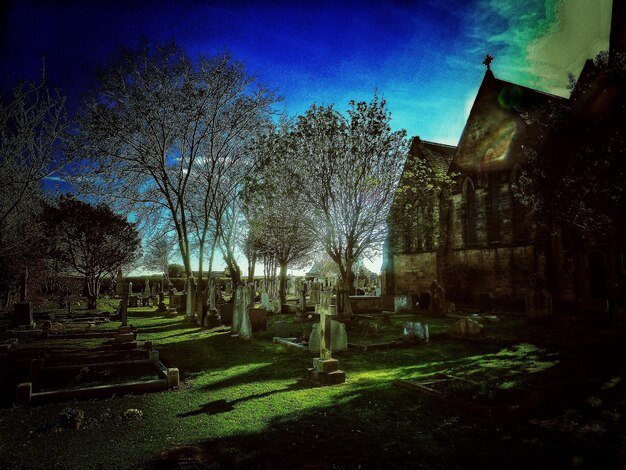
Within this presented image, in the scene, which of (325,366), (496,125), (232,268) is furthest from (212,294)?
(496,125)

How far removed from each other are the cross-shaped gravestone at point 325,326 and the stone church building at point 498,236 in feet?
34.2

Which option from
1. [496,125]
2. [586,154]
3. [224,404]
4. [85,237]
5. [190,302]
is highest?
[496,125]

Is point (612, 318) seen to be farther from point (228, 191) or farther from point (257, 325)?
point (228, 191)

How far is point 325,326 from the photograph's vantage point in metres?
7.87

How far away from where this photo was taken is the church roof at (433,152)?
2931 cm

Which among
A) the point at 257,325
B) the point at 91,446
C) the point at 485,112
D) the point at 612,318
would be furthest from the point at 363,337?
the point at 485,112

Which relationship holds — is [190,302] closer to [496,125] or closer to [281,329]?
[281,329]

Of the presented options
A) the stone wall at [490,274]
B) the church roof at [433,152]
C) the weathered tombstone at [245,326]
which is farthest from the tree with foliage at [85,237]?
the stone wall at [490,274]

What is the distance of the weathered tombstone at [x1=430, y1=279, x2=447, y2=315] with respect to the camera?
65.9 feet

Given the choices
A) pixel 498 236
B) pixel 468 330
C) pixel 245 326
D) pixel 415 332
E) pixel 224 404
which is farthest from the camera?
pixel 498 236

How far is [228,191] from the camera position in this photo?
1989cm

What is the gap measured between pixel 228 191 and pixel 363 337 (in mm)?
11041

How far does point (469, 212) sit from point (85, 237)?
29.9 metres

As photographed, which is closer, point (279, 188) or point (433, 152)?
point (279, 188)
